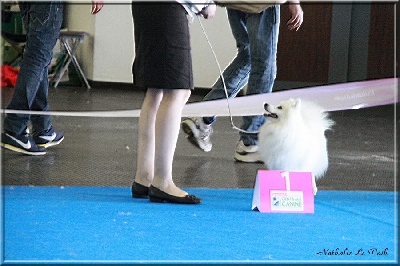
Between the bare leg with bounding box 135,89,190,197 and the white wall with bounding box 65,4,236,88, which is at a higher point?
the white wall with bounding box 65,4,236,88

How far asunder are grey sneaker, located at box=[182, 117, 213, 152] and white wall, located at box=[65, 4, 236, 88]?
11.2ft

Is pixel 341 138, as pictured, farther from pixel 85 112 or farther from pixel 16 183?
pixel 16 183

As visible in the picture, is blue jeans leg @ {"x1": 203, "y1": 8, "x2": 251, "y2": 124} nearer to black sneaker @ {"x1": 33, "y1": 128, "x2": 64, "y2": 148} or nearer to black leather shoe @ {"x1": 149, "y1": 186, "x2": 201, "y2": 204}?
black sneaker @ {"x1": 33, "y1": 128, "x2": 64, "y2": 148}

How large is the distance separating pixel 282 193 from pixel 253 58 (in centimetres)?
99

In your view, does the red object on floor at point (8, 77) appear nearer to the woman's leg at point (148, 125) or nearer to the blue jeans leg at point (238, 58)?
the blue jeans leg at point (238, 58)

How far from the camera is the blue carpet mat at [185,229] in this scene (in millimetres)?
1842

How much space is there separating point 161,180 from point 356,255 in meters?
0.74

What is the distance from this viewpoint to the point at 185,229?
2.10 m

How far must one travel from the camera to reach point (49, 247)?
1.87 m

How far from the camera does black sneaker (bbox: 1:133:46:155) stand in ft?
10.9

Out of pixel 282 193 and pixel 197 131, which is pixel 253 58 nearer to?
pixel 197 131

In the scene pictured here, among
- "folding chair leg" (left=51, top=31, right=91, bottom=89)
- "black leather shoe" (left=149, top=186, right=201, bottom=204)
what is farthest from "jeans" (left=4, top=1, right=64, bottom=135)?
"folding chair leg" (left=51, top=31, right=91, bottom=89)

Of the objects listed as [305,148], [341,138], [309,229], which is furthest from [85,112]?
[309,229]

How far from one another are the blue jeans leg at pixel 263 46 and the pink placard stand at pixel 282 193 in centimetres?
93
